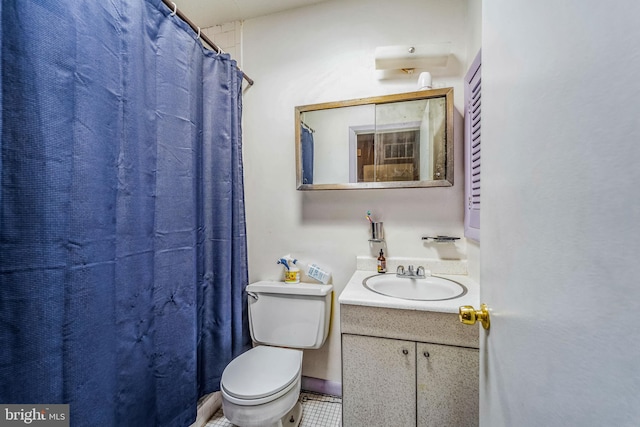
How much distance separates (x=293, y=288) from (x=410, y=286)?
64 cm

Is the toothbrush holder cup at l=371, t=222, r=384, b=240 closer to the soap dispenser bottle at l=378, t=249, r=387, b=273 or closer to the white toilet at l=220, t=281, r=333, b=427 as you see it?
the soap dispenser bottle at l=378, t=249, r=387, b=273

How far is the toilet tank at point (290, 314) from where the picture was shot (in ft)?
4.69

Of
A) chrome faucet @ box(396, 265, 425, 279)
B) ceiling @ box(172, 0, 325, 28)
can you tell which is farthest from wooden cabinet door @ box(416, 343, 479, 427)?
ceiling @ box(172, 0, 325, 28)

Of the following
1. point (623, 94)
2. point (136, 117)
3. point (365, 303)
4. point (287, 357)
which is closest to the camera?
point (623, 94)

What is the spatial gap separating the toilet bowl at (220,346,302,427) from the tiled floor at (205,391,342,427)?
21 centimetres

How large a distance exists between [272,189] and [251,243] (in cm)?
40

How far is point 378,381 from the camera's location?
109 centimetres

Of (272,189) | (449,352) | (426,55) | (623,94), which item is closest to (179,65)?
(272,189)

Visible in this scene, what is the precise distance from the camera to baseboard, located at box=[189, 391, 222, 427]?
136cm

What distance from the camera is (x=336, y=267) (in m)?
1.58

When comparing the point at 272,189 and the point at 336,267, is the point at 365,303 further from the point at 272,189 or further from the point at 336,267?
the point at 272,189

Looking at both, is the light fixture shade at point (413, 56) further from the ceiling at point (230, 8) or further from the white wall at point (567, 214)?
the white wall at point (567, 214)
